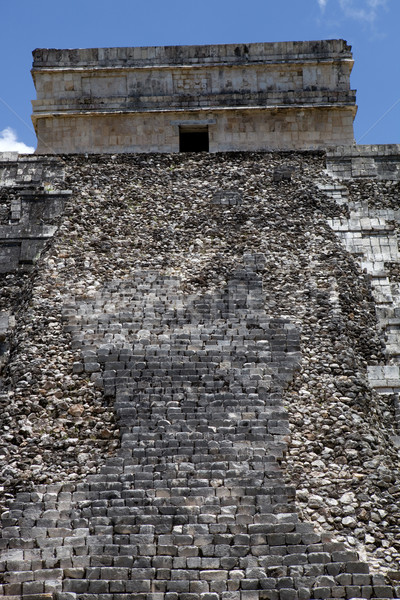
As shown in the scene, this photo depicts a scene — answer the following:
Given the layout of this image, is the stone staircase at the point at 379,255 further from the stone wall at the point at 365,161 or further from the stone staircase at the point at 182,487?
the stone staircase at the point at 182,487

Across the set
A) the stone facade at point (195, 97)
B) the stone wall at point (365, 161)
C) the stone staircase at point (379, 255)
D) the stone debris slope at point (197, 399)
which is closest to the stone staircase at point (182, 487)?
the stone debris slope at point (197, 399)

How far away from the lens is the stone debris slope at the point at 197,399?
27.8 feet

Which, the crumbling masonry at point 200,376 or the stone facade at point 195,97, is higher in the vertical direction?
the stone facade at point 195,97

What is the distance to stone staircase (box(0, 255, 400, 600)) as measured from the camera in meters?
8.21

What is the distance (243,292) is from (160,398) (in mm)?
2271

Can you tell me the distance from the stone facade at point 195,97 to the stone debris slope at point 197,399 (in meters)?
2.00

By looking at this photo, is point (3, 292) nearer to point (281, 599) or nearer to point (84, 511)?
point (84, 511)

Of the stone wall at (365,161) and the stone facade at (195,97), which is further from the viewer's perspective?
the stone facade at (195,97)

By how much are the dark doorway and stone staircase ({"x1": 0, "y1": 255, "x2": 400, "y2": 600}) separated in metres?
5.28

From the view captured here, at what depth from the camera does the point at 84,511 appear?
354 inches

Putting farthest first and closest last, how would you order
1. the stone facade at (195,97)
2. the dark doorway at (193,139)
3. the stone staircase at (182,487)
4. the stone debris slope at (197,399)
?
1. the dark doorway at (193,139)
2. the stone facade at (195,97)
3. the stone debris slope at (197,399)
4. the stone staircase at (182,487)

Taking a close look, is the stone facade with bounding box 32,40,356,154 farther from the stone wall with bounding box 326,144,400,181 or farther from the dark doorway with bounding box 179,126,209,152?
the stone wall with bounding box 326,144,400,181

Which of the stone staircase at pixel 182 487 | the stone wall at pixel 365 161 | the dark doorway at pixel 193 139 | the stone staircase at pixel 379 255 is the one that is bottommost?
the stone staircase at pixel 182 487

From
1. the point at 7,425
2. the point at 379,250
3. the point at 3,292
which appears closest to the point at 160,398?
the point at 7,425
